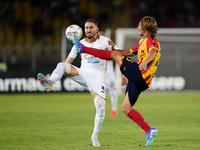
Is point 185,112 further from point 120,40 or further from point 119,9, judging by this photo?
point 119,9

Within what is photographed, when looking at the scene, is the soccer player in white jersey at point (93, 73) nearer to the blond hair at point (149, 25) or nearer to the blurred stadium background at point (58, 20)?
the blond hair at point (149, 25)

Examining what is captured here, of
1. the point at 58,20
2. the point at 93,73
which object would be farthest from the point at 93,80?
the point at 58,20

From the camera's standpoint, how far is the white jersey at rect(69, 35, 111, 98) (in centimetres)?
565

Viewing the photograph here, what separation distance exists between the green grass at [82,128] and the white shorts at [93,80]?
84 cm

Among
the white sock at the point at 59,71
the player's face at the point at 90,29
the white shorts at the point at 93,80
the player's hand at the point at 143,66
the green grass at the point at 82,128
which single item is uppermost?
the player's face at the point at 90,29

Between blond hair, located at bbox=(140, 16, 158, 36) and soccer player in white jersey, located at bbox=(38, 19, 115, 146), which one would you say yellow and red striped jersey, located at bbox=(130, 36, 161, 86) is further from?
soccer player in white jersey, located at bbox=(38, 19, 115, 146)

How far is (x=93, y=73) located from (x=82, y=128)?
5.87 ft

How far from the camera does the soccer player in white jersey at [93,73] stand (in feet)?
17.4

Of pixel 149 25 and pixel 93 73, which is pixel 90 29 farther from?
pixel 149 25

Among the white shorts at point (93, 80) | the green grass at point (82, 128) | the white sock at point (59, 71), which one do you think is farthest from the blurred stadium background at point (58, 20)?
the white sock at point (59, 71)

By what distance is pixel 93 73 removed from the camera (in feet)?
18.9

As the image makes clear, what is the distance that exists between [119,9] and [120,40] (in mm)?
9460

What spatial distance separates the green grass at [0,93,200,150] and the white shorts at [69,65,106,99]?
0.84 m

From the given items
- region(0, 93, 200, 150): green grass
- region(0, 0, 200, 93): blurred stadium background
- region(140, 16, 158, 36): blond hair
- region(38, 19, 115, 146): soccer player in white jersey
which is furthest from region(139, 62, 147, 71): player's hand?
region(0, 0, 200, 93): blurred stadium background
